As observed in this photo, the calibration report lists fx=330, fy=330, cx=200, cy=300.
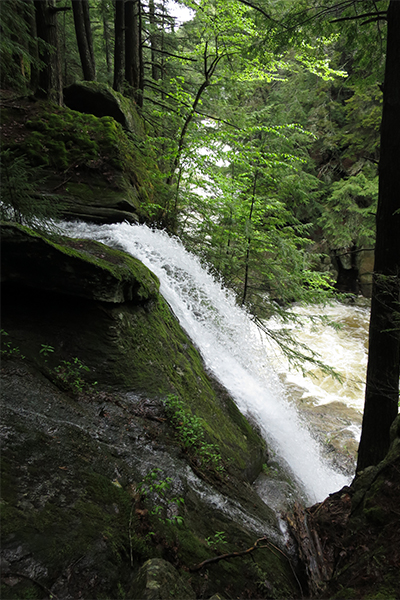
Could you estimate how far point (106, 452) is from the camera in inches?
112

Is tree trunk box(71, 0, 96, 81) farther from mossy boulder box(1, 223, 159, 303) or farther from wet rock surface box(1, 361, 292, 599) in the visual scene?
wet rock surface box(1, 361, 292, 599)

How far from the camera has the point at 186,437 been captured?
3.58 metres

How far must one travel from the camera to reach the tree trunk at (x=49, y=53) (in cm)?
741

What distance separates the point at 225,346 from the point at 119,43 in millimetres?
9689

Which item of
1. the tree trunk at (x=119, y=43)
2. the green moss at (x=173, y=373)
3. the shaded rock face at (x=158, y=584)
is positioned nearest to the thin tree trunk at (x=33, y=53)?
the tree trunk at (x=119, y=43)

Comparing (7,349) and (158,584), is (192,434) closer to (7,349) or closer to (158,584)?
(158,584)

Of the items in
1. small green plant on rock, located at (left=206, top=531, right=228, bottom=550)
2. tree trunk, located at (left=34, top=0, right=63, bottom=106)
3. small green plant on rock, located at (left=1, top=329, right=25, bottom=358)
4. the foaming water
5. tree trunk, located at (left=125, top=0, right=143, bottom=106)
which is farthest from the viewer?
tree trunk, located at (left=125, top=0, right=143, bottom=106)

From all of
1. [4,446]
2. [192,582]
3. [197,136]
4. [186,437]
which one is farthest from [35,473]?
[197,136]

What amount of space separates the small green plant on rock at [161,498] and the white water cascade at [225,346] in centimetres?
307

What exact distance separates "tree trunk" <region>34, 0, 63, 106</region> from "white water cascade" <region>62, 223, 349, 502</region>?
4.00m

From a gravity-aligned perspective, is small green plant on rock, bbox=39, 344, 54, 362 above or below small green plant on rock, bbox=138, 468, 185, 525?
above

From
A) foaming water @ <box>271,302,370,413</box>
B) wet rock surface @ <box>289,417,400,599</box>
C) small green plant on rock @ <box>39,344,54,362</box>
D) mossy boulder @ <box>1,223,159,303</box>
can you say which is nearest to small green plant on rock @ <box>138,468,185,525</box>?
wet rock surface @ <box>289,417,400,599</box>

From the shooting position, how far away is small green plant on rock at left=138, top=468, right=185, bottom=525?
2.57 metres

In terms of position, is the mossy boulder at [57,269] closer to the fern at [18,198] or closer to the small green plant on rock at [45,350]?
the fern at [18,198]
